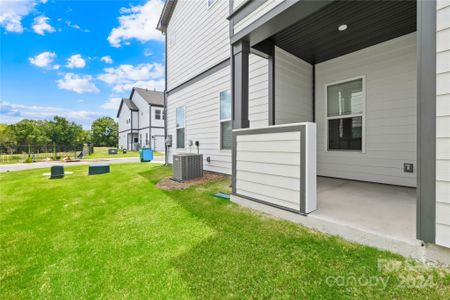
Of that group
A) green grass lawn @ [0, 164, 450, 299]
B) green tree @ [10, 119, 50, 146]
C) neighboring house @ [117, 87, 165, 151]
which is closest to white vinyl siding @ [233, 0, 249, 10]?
green grass lawn @ [0, 164, 450, 299]

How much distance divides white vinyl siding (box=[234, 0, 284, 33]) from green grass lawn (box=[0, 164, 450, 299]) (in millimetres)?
3038

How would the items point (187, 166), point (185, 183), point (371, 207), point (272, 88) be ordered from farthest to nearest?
point (187, 166) < point (185, 183) < point (272, 88) < point (371, 207)

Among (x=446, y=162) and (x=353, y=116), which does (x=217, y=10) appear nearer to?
(x=353, y=116)

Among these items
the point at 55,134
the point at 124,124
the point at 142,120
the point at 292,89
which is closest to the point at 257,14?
the point at 292,89

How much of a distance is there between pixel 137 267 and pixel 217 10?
665 centimetres

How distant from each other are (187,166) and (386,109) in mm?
4694

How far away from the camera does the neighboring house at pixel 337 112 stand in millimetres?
1730

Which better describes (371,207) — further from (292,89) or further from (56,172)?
(56,172)

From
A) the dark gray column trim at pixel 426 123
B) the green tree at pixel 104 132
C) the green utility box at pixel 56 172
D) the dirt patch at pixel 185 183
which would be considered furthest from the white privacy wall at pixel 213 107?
the green tree at pixel 104 132

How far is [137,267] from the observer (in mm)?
1982

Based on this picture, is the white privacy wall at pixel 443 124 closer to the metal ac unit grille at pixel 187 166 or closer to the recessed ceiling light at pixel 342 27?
the recessed ceiling light at pixel 342 27

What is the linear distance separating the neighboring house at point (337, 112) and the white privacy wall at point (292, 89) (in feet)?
0.08

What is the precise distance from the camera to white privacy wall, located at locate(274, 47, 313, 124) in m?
4.30

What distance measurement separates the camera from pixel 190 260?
6.70ft
